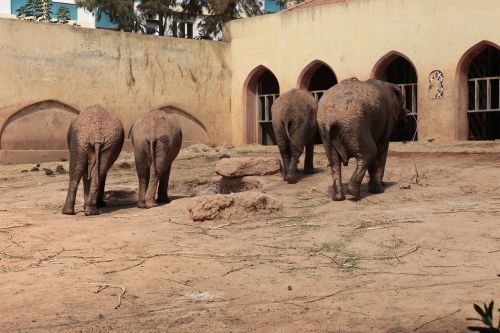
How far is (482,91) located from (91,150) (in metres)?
12.1

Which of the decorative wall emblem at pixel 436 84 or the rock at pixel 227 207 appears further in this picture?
the decorative wall emblem at pixel 436 84

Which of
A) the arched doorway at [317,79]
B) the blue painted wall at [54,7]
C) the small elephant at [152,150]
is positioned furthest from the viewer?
the blue painted wall at [54,7]

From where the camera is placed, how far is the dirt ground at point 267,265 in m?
4.85

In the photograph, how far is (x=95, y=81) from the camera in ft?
64.1

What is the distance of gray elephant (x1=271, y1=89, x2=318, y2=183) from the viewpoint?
1192 centimetres

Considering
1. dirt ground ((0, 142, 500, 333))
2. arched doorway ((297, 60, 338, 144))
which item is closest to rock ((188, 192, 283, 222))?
dirt ground ((0, 142, 500, 333))

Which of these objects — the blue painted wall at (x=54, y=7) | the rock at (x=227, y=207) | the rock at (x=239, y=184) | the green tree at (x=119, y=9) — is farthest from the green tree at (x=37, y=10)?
the rock at (x=227, y=207)

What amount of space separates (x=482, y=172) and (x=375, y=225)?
448 centimetres

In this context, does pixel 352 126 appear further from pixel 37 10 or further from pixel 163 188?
pixel 37 10

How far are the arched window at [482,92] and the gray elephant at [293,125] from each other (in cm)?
689

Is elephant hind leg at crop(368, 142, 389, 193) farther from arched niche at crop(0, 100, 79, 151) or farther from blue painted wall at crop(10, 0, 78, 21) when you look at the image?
blue painted wall at crop(10, 0, 78, 21)

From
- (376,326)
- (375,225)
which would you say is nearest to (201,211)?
(375,225)

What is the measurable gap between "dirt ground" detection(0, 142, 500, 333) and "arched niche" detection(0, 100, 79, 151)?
26.4ft

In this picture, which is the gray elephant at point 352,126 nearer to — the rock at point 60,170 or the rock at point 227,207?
the rock at point 227,207
